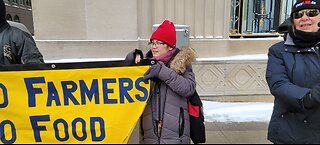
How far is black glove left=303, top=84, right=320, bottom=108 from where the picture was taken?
1849 mm

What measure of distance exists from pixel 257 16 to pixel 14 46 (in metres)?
5.28

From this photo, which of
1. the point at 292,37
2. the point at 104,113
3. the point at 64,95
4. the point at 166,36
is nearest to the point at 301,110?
the point at 292,37

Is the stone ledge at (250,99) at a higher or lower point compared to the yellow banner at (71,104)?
lower

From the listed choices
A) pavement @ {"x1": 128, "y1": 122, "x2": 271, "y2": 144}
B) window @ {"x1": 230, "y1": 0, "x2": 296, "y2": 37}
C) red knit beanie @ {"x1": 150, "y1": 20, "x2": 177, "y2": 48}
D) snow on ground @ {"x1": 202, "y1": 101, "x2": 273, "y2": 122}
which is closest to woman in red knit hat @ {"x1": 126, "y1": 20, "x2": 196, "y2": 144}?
red knit beanie @ {"x1": 150, "y1": 20, "x2": 177, "y2": 48}

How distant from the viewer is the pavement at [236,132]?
4160 millimetres

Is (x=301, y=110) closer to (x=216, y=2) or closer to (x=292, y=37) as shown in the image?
(x=292, y=37)

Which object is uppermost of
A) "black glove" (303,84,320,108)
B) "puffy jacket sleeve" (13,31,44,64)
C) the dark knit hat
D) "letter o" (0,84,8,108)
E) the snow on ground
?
the dark knit hat

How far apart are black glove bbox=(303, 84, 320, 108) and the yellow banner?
47.5 inches

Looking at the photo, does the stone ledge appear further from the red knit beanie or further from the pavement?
the red knit beanie

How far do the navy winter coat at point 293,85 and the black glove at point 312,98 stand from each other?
0.07 metres

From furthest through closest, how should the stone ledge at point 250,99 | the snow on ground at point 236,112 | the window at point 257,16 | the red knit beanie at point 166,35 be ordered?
1. the window at point 257,16
2. the stone ledge at point 250,99
3. the snow on ground at point 236,112
4. the red knit beanie at point 166,35

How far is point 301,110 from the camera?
207cm

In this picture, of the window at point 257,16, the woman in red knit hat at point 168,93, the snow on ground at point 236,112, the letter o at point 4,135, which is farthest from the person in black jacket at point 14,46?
the window at point 257,16

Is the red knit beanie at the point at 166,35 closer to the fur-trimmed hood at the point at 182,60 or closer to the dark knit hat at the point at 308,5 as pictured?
the fur-trimmed hood at the point at 182,60
